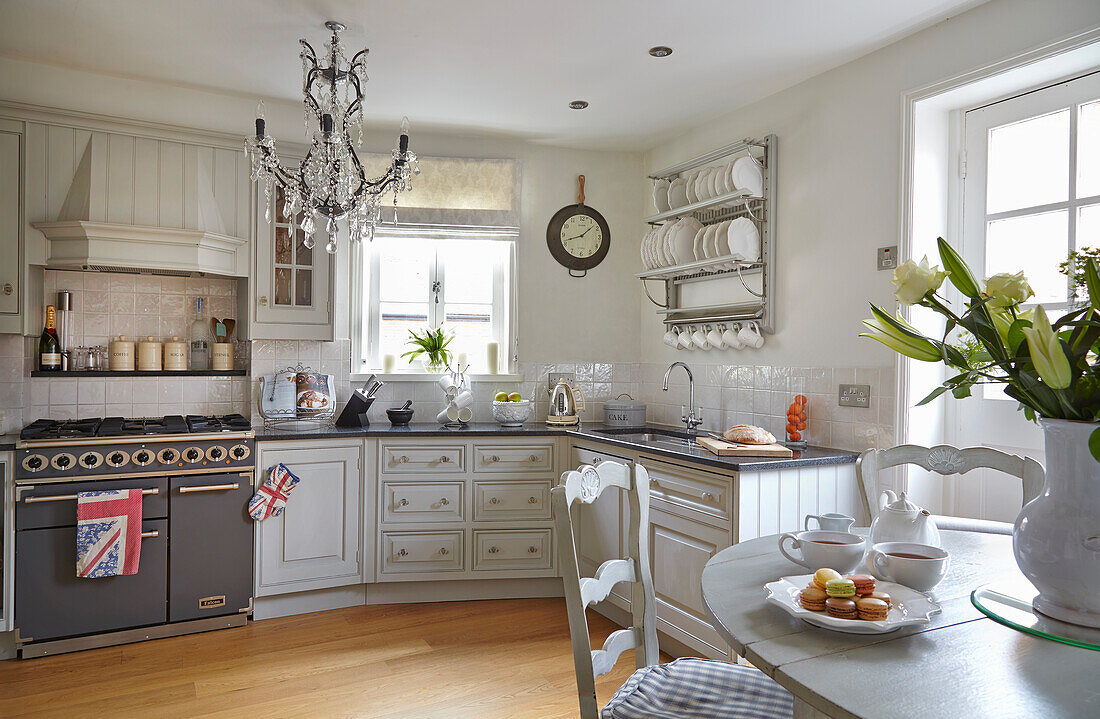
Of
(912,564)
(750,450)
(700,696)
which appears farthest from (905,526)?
(750,450)

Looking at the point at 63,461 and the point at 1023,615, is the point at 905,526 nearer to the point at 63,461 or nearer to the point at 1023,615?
the point at 1023,615

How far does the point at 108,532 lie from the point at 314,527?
895 millimetres

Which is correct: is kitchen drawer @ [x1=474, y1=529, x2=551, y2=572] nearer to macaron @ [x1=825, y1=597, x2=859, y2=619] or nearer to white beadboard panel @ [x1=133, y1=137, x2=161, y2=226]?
white beadboard panel @ [x1=133, y1=137, x2=161, y2=226]

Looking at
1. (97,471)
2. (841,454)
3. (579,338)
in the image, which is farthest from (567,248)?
(97,471)

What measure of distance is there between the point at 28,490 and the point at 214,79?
2070 millimetres

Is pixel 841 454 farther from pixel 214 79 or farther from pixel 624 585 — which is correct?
pixel 214 79

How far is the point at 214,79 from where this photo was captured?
363cm

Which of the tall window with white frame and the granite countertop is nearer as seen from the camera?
the granite countertop

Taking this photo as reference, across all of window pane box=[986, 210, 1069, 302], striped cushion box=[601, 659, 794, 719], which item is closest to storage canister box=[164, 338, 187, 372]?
striped cushion box=[601, 659, 794, 719]

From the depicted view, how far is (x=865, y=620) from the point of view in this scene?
121 cm

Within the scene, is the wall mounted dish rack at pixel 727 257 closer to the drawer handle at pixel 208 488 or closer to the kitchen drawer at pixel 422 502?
the kitchen drawer at pixel 422 502

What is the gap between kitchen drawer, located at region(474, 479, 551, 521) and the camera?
12.9 ft

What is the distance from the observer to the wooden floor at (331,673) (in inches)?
107

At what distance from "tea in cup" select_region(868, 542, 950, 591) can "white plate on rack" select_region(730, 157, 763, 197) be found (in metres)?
2.39
